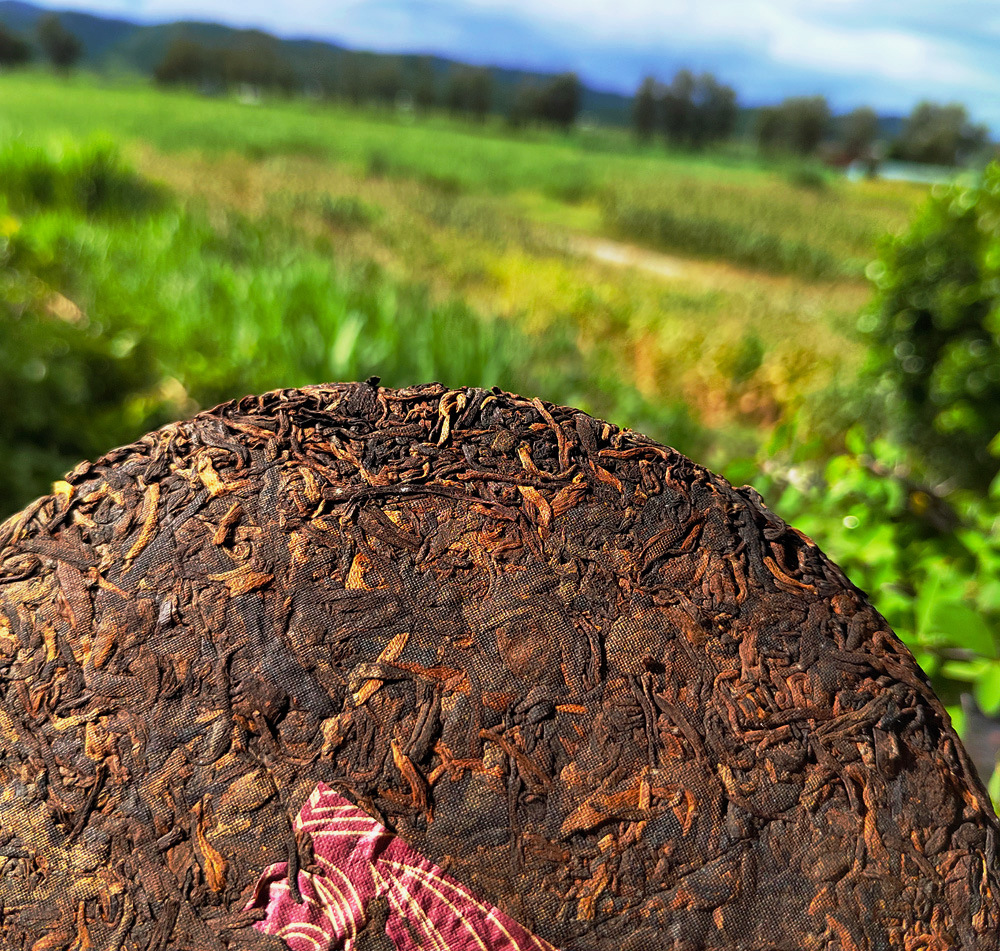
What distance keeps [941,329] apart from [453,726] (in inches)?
137

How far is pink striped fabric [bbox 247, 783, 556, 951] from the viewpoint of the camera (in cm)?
76

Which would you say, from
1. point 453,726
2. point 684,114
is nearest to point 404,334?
point 453,726

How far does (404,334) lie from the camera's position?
381 centimetres

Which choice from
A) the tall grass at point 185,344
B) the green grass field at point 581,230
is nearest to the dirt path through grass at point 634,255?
the green grass field at point 581,230

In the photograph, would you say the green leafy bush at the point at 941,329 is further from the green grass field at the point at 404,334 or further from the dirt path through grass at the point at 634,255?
the dirt path through grass at the point at 634,255

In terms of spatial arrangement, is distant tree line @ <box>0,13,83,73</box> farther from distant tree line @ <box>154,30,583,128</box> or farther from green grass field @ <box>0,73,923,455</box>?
green grass field @ <box>0,73,923,455</box>

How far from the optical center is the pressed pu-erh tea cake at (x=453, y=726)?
775 millimetres

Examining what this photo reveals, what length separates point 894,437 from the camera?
3.70m

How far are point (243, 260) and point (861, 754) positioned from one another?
5.95 meters

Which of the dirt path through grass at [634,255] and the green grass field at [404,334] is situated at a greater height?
the green grass field at [404,334]

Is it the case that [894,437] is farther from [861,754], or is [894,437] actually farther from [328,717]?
[328,717]

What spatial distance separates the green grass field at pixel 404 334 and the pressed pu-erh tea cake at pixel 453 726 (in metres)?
0.58

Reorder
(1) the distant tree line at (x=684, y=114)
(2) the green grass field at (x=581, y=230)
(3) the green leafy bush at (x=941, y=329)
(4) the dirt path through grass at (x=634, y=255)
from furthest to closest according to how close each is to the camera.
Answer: (1) the distant tree line at (x=684, y=114)
(4) the dirt path through grass at (x=634, y=255)
(2) the green grass field at (x=581, y=230)
(3) the green leafy bush at (x=941, y=329)

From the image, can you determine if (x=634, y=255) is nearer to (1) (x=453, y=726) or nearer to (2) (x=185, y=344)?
(2) (x=185, y=344)
